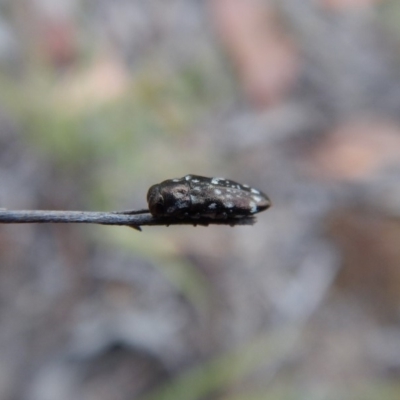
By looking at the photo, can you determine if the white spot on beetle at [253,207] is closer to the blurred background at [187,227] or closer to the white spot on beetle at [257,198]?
the white spot on beetle at [257,198]

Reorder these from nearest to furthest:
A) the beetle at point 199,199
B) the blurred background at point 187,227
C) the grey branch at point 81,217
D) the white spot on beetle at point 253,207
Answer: the grey branch at point 81,217 < the beetle at point 199,199 < the white spot on beetle at point 253,207 < the blurred background at point 187,227

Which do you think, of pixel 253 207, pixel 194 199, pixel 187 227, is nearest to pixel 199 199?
pixel 194 199

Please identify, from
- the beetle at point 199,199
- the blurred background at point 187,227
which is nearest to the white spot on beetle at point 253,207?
the beetle at point 199,199

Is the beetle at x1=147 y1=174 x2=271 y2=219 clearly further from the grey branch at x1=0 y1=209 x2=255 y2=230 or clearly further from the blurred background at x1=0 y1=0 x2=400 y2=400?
the blurred background at x1=0 y1=0 x2=400 y2=400

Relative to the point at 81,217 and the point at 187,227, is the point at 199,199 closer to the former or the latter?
the point at 81,217

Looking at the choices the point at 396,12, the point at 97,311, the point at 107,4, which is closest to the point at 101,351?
the point at 97,311
